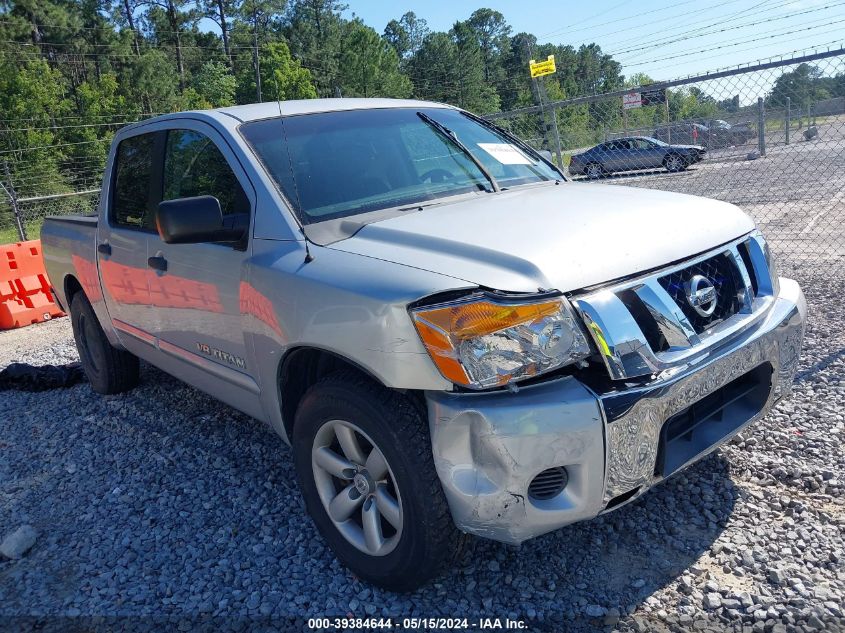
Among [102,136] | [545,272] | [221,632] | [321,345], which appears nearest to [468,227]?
[545,272]

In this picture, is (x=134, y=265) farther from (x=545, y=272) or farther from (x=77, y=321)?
(x=545, y=272)

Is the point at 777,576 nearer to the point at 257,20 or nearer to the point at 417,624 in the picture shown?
the point at 417,624

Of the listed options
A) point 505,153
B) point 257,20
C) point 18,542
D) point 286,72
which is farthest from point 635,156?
point 257,20

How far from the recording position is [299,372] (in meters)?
2.91

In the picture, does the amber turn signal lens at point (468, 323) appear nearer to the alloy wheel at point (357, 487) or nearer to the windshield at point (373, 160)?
the alloy wheel at point (357, 487)

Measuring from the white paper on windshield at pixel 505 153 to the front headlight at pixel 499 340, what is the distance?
1725 millimetres

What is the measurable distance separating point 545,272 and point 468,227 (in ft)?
1.70

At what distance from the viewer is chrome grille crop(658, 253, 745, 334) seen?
2.49 metres

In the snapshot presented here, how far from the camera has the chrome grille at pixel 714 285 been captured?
98.0 inches

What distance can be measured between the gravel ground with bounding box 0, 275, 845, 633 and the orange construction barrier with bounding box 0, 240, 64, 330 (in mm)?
4546

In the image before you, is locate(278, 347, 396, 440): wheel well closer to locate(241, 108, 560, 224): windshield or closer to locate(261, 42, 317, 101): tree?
locate(241, 108, 560, 224): windshield

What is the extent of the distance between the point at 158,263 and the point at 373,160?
4.04ft

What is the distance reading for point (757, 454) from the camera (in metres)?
3.44

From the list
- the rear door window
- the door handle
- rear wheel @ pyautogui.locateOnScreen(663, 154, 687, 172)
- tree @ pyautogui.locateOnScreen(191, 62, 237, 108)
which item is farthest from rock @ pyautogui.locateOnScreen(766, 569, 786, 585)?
tree @ pyautogui.locateOnScreen(191, 62, 237, 108)
